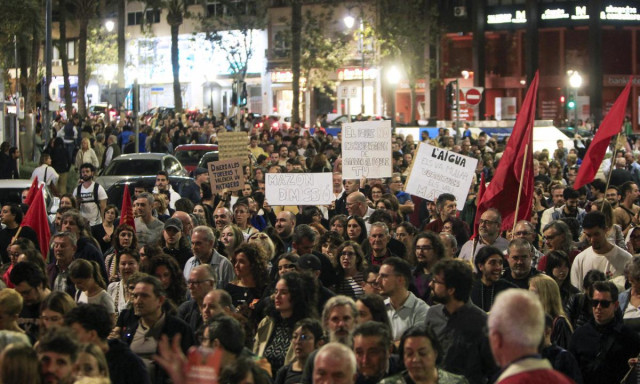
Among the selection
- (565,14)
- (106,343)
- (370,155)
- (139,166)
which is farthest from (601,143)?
(565,14)

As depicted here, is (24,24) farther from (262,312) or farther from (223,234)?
(262,312)

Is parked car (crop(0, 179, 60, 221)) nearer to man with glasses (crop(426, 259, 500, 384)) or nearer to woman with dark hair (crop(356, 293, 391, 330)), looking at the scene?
woman with dark hair (crop(356, 293, 391, 330))

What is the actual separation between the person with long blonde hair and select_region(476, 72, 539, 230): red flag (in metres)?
3.89

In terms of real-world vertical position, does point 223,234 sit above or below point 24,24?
below

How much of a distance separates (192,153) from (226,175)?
45.0ft

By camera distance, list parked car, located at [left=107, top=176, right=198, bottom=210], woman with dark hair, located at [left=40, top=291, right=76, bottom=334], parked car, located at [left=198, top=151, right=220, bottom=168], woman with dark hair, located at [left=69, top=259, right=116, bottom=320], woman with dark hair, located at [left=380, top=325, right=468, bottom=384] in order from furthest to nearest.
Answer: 1. parked car, located at [left=198, top=151, right=220, bottom=168]
2. parked car, located at [left=107, top=176, right=198, bottom=210]
3. woman with dark hair, located at [left=69, top=259, right=116, bottom=320]
4. woman with dark hair, located at [left=40, top=291, right=76, bottom=334]
5. woman with dark hair, located at [left=380, top=325, right=468, bottom=384]

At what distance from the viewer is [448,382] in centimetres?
663

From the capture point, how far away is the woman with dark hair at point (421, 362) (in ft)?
21.7

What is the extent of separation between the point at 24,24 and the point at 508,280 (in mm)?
36385

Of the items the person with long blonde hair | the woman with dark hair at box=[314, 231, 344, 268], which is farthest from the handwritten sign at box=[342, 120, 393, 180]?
the person with long blonde hair

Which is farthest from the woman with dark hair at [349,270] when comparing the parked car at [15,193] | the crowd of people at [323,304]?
the parked car at [15,193]

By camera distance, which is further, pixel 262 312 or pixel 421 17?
pixel 421 17

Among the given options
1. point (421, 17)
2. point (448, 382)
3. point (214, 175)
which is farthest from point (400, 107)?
point (448, 382)

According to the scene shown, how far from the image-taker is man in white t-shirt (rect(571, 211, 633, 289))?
10.6m
